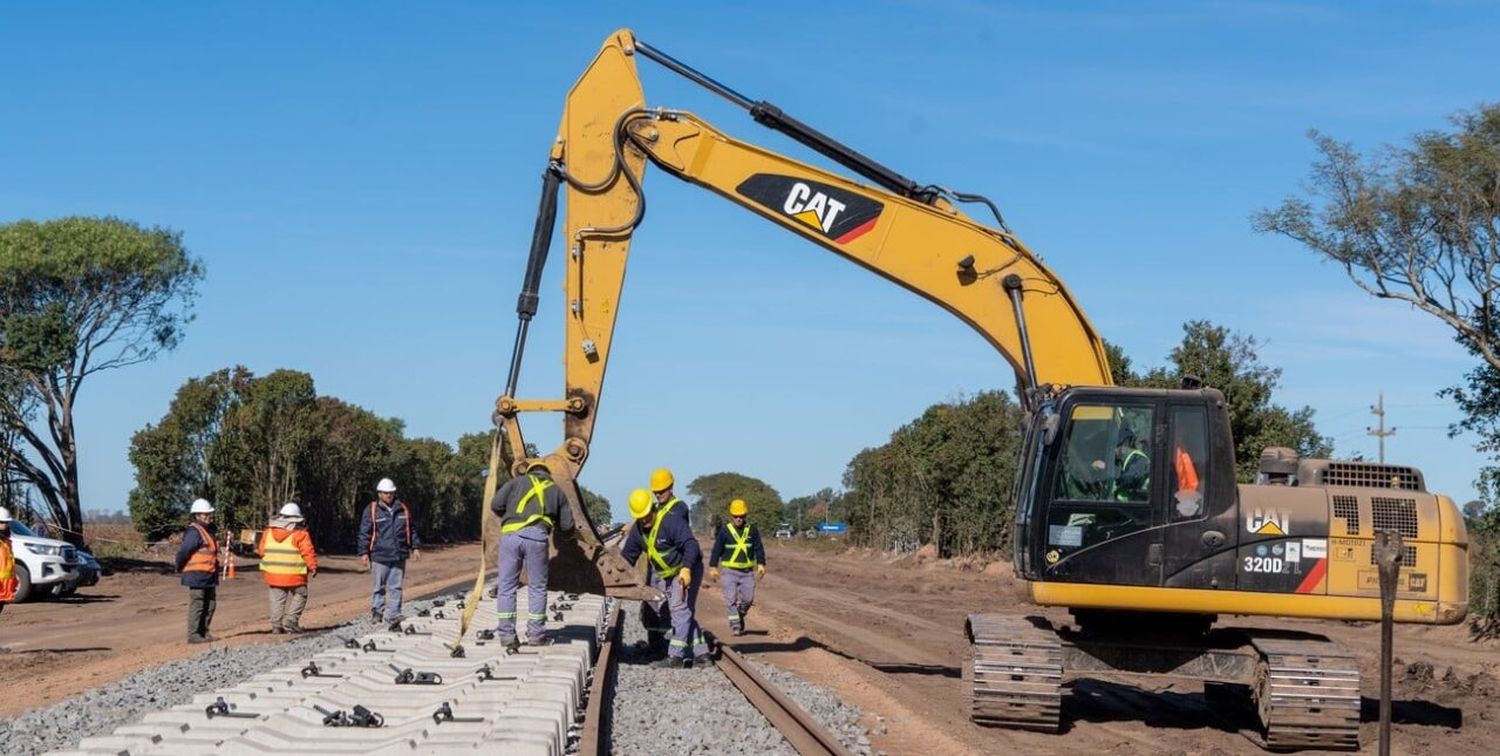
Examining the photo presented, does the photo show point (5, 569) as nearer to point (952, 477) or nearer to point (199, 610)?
point (199, 610)

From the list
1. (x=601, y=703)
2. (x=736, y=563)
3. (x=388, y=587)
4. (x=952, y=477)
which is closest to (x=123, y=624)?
(x=388, y=587)

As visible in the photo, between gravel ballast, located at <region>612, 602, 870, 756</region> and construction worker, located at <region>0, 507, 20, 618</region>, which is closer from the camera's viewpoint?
gravel ballast, located at <region>612, 602, 870, 756</region>

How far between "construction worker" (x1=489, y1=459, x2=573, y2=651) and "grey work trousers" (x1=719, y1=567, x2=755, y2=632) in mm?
6610

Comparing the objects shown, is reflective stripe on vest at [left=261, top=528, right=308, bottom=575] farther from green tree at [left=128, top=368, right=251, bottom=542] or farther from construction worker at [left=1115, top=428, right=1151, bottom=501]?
green tree at [left=128, top=368, right=251, bottom=542]

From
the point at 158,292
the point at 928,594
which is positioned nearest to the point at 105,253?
the point at 158,292

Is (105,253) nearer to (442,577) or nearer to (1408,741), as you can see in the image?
(442,577)

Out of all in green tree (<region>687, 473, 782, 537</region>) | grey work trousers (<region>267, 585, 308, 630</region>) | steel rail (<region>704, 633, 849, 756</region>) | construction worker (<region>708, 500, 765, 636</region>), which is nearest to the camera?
steel rail (<region>704, 633, 849, 756</region>)

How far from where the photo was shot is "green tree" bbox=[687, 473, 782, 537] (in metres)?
133

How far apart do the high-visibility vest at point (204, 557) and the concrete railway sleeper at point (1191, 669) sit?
8.91 metres

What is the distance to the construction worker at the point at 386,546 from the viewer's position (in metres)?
18.7

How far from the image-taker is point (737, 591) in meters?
20.2

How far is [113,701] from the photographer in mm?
12016

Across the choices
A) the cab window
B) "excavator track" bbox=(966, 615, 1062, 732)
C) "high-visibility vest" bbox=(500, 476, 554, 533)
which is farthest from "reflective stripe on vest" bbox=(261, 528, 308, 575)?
the cab window

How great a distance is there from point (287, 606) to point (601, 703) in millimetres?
8515
